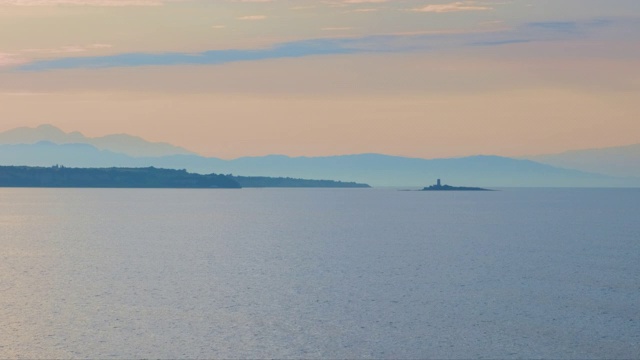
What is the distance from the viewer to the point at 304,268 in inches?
2650

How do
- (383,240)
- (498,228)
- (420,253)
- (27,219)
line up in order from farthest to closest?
(27,219)
(498,228)
(383,240)
(420,253)

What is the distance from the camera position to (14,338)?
3862 centimetres

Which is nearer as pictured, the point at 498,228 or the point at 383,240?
the point at 383,240

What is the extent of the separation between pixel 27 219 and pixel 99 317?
111 m

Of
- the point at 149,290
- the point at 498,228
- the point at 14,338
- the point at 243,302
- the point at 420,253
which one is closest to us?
the point at 14,338

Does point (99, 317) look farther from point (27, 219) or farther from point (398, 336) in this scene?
point (27, 219)

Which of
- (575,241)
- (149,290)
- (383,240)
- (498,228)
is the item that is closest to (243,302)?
(149,290)

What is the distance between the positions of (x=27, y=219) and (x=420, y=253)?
86.8 meters

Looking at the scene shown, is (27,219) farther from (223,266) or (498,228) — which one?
(223,266)

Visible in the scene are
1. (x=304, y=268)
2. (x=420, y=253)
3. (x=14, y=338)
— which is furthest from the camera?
(x=420, y=253)

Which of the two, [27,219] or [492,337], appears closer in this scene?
[492,337]

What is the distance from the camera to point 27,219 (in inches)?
5861

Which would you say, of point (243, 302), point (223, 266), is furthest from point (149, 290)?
point (223, 266)

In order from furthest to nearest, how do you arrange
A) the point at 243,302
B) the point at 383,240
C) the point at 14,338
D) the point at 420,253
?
1. the point at 383,240
2. the point at 420,253
3. the point at 243,302
4. the point at 14,338
